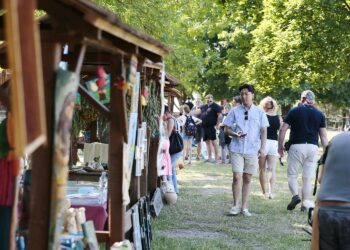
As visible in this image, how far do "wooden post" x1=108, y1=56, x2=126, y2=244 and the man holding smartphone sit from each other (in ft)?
15.7

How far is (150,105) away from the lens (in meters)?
9.80

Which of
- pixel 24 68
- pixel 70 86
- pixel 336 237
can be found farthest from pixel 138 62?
pixel 24 68

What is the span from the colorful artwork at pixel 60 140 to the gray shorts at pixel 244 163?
20.5ft

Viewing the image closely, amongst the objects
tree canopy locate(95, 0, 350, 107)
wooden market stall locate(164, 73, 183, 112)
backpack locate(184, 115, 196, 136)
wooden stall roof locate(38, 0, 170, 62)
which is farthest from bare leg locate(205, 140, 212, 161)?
wooden stall roof locate(38, 0, 170, 62)

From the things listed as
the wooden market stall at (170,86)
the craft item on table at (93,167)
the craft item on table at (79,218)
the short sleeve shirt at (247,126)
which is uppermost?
the wooden market stall at (170,86)

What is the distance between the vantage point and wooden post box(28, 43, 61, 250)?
4.22 m

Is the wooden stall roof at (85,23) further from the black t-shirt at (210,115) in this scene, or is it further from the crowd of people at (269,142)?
the black t-shirt at (210,115)

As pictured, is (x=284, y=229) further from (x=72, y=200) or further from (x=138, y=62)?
(x=138, y=62)

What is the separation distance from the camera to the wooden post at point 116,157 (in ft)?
17.2

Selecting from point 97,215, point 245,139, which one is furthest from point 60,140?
→ point 245,139

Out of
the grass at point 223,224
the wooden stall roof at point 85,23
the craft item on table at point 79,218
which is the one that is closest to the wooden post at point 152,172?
the grass at point 223,224

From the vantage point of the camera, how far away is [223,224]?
990 centimetres

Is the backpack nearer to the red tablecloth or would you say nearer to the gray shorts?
the gray shorts

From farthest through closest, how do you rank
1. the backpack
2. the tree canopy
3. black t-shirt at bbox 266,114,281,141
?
the backpack → the tree canopy → black t-shirt at bbox 266,114,281,141
